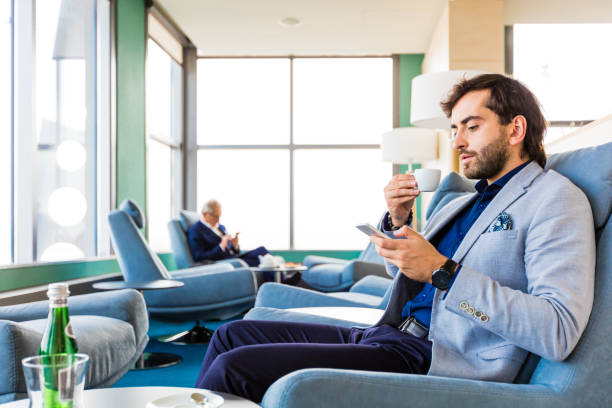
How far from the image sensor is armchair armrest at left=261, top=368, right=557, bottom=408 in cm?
100

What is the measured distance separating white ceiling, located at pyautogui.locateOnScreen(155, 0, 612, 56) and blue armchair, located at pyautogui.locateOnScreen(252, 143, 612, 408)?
191 inches

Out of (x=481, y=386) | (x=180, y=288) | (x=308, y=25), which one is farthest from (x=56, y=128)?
(x=481, y=386)

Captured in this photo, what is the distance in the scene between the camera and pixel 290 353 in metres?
1.30

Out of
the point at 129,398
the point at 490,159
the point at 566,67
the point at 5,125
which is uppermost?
the point at 566,67

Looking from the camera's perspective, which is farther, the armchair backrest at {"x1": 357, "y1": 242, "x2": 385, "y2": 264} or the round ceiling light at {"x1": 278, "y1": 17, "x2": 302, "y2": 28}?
the round ceiling light at {"x1": 278, "y1": 17, "x2": 302, "y2": 28}

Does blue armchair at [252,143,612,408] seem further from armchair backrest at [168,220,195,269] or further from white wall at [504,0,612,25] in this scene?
white wall at [504,0,612,25]

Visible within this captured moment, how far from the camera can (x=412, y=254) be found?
3.87 ft

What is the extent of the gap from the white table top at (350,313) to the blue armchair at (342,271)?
190 cm

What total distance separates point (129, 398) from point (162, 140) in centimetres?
545

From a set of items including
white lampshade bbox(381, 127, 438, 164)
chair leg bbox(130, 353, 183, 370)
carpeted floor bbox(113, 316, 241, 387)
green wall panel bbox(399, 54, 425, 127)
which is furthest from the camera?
green wall panel bbox(399, 54, 425, 127)

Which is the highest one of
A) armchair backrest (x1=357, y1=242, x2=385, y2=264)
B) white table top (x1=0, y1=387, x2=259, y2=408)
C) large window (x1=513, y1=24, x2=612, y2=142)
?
large window (x1=513, y1=24, x2=612, y2=142)

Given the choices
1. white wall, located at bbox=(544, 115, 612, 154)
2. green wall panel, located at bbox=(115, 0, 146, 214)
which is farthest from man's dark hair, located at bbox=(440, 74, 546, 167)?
green wall panel, located at bbox=(115, 0, 146, 214)

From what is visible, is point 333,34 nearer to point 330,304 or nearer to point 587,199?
point 330,304

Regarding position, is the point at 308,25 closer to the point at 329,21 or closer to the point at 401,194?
the point at 329,21
